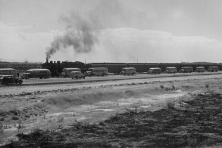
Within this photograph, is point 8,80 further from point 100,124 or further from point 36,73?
point 100,124

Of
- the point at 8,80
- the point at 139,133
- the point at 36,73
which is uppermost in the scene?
the point at 36,73

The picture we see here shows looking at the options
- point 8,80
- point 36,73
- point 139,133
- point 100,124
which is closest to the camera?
point 139,133

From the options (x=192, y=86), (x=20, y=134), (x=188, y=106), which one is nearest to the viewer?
(x=20, y=134)

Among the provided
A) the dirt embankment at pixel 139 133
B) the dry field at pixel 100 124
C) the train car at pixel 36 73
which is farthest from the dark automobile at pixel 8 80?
the dirt embankment at pixel 139 133

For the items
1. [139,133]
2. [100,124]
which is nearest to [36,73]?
[100,124]

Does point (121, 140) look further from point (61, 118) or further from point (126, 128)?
point (61, 118)

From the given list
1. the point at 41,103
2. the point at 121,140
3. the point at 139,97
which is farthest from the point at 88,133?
the point at 139,97

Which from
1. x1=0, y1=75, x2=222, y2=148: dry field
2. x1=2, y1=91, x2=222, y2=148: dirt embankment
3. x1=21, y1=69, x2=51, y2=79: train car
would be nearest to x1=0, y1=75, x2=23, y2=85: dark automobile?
x1=21, y1=69, x2=51, y2=79: train car

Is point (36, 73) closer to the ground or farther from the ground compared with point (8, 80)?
farther from the ground

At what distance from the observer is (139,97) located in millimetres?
27062

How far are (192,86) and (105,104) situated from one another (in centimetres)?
1970

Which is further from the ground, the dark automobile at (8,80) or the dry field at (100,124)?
the dark automobile at (8,80)

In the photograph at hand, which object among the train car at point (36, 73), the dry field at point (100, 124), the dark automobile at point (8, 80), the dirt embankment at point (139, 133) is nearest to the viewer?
the dirt embankment at point (139, 133)

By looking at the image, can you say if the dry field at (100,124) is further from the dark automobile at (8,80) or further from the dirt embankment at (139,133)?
the dark automobile at (8,80)
